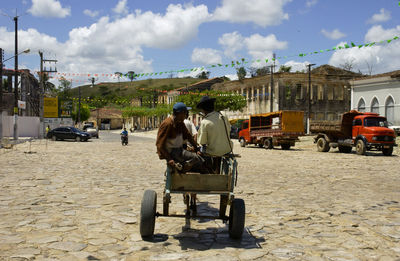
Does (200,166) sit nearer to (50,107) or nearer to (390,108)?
(390,108)

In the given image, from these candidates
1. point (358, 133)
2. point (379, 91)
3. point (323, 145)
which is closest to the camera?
point (358, 133)

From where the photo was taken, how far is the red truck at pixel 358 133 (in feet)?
A: 71.8

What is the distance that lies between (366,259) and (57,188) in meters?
7.08

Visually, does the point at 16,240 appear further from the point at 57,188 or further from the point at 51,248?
the point at 57,188

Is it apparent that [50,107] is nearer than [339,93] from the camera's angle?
No

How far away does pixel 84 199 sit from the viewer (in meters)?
8.06

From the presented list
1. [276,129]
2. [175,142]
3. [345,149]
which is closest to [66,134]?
[276,129]

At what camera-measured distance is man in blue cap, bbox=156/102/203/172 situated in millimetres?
5344

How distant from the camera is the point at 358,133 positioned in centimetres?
2288

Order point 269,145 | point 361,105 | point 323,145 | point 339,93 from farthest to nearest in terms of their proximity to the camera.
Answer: point 339,93 → point 361,105 → point 269,145 → point 323,145

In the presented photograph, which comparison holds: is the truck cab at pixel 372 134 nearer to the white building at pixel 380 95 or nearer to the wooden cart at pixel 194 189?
the white building at pixel 380 95

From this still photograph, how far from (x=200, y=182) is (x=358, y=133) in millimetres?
19892

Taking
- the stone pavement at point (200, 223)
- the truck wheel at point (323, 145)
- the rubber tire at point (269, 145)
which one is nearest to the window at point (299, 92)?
the rubber tire at point (269, 145)

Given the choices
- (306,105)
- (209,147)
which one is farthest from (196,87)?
(209,147)
